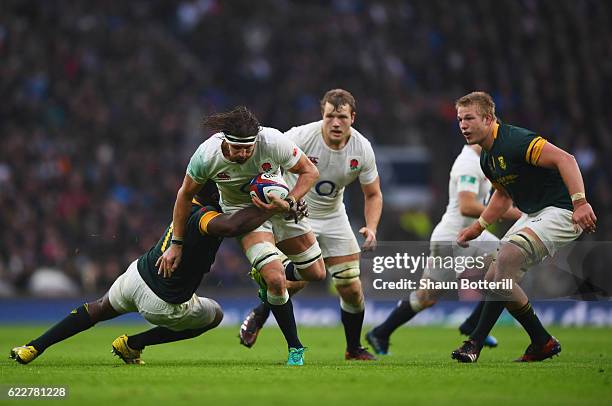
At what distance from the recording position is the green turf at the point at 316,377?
21.6 ft

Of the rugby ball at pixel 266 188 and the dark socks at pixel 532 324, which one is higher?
the rugby ball at pixel 266 188

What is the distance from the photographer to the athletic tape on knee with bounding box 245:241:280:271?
881cm

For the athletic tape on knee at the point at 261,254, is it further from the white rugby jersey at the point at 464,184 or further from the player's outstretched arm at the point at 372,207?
the white rugby jersey at the point at 464,184

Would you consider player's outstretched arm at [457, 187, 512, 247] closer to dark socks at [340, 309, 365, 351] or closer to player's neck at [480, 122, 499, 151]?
player's neck at [480, 122, 499, 151]

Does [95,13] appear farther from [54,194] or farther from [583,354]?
[583,354]

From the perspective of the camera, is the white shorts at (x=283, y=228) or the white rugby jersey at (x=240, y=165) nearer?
the white rugby jersey at (x=240, y=165)

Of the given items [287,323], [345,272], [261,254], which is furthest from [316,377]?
[345,272]

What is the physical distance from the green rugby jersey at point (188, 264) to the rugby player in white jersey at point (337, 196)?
162cm

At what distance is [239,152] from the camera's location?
8539mm

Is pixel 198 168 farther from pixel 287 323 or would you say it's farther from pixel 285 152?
pixel 287 323

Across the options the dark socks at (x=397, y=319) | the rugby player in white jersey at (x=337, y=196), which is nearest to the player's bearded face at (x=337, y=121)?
the rugby player in white jersey at (x=337, y=196)

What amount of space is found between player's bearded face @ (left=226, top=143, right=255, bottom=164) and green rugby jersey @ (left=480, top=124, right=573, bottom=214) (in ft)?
7.47

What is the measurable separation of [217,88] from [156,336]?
14.8 meters

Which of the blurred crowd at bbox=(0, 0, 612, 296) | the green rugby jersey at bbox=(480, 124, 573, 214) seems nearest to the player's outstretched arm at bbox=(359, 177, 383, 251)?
the green rugby jersey at bbox=(480, 124, 573, 214)
